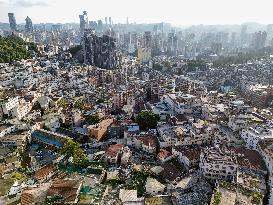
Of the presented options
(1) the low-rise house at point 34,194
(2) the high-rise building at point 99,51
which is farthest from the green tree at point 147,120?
(2) the high-rise building at point 99,51

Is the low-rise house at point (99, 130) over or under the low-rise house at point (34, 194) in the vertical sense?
over

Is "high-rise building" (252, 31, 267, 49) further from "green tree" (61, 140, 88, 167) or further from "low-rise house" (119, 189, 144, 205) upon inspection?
"low-rise house" (119, 189, 144, 205)

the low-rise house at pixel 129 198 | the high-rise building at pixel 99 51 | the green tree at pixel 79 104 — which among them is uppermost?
the high-rise building at pixel 99 51

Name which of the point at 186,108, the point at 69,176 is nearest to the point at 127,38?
the point at 186,108

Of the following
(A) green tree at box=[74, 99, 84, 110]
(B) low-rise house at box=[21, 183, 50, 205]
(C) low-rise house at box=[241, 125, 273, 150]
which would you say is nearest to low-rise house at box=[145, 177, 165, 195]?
(B) low-rise house at box=[21, 183, 50, 205]

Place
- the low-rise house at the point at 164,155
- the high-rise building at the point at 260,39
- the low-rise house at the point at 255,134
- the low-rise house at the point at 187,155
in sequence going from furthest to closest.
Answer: the high-rise building at the point at 260,39 → the low-rise house at the point at 255,134 → the low-rise house at the point at 164,155 → the low-rise house at the point at 187,155

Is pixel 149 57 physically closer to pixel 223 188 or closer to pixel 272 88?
pixel 272 88

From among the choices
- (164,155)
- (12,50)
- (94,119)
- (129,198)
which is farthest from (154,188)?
(12,50)

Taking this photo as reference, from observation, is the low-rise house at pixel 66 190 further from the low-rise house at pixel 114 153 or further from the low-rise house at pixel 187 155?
the low-rise house at pixel 187 155

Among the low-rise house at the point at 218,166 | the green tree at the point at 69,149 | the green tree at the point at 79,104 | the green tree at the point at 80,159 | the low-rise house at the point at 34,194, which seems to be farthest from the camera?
the green tree at the point at 79,104
